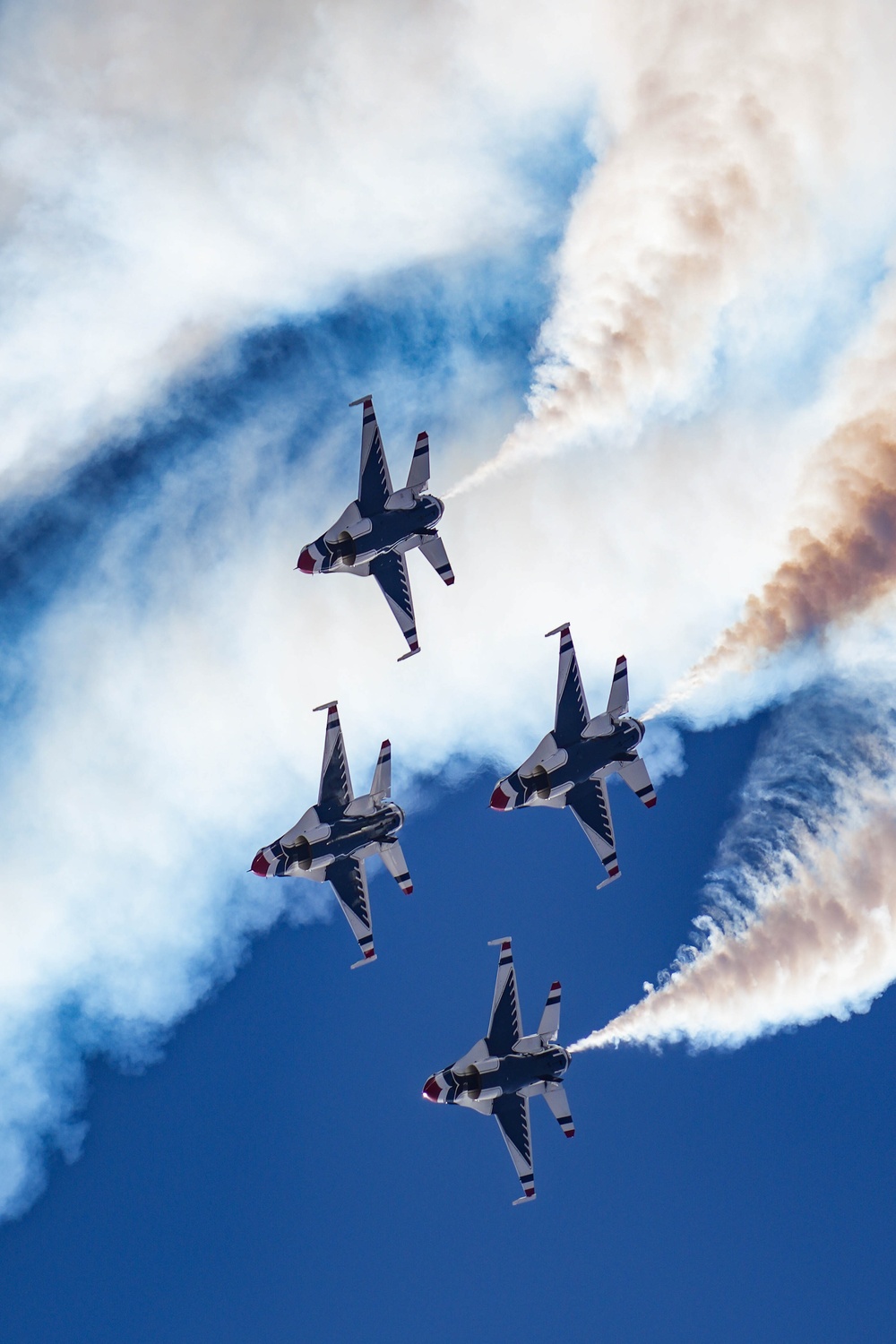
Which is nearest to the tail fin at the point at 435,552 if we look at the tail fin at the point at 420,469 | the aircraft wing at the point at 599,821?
the tail fin at the point at 420,469

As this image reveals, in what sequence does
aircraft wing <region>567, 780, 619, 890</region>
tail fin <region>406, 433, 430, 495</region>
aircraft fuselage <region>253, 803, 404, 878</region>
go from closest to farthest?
tail fin <region>406, 433, 430, 495</region> < aircraft fuselage <region>253, 803, 404, 878</region> < aircraft wing <region>567, 780, 619, 890</region>

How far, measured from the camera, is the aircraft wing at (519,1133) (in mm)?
52031

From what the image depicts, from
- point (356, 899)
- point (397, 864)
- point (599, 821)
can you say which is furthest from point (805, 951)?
point (356, 899)

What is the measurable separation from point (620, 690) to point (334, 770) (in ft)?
42.0

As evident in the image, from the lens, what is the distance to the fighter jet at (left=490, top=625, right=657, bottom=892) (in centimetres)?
5147

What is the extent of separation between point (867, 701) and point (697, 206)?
24.1m

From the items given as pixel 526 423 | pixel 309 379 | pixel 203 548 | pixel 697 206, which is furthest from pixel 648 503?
pixel 203 548

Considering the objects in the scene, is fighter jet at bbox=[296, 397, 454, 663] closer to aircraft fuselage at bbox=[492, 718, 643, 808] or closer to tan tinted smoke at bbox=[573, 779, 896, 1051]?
aircraft fuselage at bbox=[492, 718, 643, 808]

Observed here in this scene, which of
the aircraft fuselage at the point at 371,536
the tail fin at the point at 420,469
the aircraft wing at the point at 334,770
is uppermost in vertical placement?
the tail fin at the point at 420,469

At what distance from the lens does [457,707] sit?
6169 centimetres

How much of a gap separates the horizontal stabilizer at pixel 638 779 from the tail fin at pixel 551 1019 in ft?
28.6

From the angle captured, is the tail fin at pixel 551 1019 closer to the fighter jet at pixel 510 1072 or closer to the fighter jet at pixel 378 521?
the fighter jet at pixel 510 1072

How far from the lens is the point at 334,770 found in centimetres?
5309

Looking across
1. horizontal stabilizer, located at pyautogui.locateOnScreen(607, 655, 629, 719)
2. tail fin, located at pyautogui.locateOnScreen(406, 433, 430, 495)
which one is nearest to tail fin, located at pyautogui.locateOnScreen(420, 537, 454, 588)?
tail fin, located at pyautogui.locateOnScreen(406, 433, 430, 495)
